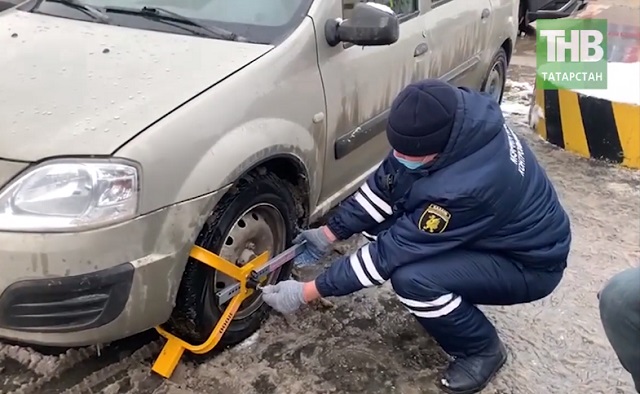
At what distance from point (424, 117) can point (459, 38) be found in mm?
1854

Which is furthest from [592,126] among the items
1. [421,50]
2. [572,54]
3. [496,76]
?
[421,50]

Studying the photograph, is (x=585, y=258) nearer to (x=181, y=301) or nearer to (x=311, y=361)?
(x=311, y=361)

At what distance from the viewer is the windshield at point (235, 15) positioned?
2729 millimetres

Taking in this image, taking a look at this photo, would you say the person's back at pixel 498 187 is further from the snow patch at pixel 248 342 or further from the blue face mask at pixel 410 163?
the snow patch at pixel 248 342

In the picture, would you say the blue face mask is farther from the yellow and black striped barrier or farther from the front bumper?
the yellow and black striped barrier

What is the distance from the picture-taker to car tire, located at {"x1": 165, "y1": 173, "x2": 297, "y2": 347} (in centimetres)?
246

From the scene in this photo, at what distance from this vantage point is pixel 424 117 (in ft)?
7.68

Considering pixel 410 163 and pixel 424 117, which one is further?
pixel 410 163

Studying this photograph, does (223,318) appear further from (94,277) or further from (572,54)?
(572,54)

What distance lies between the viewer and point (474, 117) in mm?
2428

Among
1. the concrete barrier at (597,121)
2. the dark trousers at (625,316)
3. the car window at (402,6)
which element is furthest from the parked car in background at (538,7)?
the dark trousers at (625,316)

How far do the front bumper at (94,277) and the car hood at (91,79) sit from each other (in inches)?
10.1

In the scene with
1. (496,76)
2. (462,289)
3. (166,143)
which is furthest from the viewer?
(496,76)

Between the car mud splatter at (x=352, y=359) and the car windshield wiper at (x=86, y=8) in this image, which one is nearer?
the car mud splatter at (x=352, y=359)
